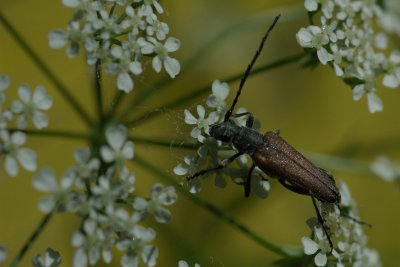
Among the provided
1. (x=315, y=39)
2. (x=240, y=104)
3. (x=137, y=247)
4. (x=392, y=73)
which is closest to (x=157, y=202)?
(x=137, y=247)

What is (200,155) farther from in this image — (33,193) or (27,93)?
(33,193)

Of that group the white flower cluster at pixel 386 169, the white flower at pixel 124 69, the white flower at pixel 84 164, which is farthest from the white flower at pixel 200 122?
the white flower cluster at pixel 386 169

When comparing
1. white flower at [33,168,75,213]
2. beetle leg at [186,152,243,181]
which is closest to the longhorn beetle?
beetle leg at [186,152,243,181]

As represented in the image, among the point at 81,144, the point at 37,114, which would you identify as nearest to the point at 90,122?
Answer: the point at 37,114

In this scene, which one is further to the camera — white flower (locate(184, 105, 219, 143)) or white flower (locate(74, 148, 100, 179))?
white flower (locate(184, 105, 219, 143))

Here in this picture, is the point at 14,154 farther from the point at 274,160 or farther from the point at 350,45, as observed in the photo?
the point at 350,45

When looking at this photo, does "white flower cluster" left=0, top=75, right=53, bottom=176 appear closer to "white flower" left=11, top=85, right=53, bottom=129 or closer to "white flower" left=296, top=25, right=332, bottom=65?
"white flower" left=11, top=85, right=53, bottom=129

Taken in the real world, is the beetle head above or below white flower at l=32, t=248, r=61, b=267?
below

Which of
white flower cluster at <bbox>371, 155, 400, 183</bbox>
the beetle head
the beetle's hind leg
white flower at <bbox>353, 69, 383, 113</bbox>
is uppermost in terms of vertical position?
the beetle head
